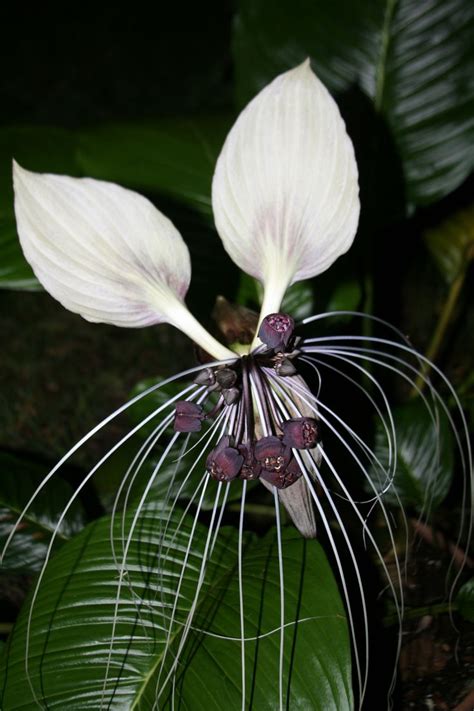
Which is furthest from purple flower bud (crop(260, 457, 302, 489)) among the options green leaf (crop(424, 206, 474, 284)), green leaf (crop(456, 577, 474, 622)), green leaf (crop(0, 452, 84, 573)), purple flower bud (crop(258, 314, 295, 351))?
green leaf (crop(424, 206, 474, 284))

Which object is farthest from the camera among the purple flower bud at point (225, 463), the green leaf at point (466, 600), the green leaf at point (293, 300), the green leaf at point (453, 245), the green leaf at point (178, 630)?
the green leaf at point (453, 245)

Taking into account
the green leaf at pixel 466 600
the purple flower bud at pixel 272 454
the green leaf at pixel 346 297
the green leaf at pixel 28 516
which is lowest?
the green leaf at pixel 466 600

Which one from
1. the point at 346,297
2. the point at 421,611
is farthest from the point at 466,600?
the point at 346,297

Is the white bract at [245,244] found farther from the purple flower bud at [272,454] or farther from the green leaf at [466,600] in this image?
the green leaf at [466,600]

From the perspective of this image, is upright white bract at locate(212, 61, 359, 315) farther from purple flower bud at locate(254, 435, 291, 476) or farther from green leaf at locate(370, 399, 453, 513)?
green leaf at locate(370, 399, 453, 513)

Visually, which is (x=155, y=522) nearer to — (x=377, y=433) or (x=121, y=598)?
(x=121, y=598)

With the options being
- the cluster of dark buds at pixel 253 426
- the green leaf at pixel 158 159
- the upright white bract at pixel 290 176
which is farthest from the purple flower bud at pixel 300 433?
the green leaf at pixel 158 159

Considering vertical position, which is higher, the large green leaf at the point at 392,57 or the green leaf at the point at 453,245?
the large green leaf at the point at 392,57
